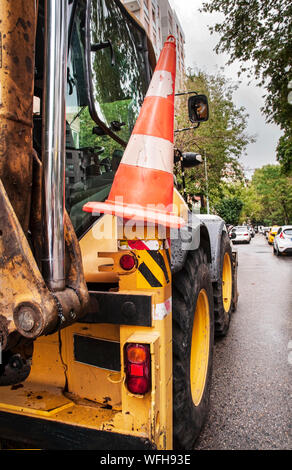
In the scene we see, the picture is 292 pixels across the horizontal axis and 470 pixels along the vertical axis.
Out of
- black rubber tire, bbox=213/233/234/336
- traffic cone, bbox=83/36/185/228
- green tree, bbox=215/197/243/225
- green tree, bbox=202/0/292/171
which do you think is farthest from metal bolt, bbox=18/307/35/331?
green tree, bbox=215/197/243/225

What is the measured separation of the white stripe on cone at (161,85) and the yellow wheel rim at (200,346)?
1.43 meters

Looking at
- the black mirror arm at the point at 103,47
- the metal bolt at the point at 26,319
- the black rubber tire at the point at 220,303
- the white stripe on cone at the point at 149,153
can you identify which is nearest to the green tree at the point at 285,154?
the black rubber tire at the point at 220,303

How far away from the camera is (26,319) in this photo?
1225 mm

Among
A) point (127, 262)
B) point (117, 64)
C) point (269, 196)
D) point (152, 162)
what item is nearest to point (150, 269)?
point (127, 262)

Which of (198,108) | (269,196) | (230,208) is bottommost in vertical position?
(198,108)

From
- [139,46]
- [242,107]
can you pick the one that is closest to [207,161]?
[242,107]

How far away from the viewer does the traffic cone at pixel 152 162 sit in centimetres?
188

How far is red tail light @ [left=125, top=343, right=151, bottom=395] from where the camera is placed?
64.7 inches

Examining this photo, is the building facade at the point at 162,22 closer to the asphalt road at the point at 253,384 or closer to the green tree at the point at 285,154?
the asphalt road at the point at 253,384

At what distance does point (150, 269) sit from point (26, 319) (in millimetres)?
704

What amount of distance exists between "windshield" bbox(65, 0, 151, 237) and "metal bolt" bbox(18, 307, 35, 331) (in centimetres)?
103

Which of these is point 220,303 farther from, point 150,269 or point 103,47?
point 103,47

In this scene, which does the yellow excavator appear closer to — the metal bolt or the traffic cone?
the metal bolt
